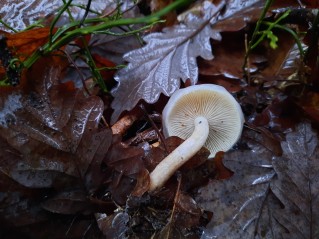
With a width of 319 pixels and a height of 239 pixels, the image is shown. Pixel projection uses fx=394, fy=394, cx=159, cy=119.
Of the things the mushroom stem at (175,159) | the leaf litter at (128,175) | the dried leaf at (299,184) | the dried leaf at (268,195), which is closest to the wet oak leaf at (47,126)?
the leaf litter at (128,175)

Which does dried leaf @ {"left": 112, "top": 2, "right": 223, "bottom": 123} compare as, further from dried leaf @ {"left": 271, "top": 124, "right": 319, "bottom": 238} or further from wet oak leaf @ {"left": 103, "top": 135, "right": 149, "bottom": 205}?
dried leaf @ {"left": 271, "top": 124, "right": 319, "bottom": 238}

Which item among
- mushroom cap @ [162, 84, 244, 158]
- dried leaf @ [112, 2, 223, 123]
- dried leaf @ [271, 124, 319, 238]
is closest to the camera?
dried leaf @ [271, 124, 319, 238]

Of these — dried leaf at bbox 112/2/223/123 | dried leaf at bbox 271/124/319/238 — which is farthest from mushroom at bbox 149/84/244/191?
dried leaf at bbox 271/124/319/238

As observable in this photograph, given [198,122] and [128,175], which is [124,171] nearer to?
[128,175]

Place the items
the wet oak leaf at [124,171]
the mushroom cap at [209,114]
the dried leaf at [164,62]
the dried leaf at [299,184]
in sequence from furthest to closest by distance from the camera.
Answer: the dried leaf at [164,62], the mushroom cap at [209,114], the wet oak leaf at [124,171], the dried leaf at [299,184]

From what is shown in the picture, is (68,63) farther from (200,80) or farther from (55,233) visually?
(55,233)

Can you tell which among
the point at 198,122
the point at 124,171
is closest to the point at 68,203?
the point at 124,171

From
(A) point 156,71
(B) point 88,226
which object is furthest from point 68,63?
(B) point 88,226

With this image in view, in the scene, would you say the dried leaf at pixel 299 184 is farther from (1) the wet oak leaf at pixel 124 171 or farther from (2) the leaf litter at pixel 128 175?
(1) the wet oak leaf at pixel 124 171
